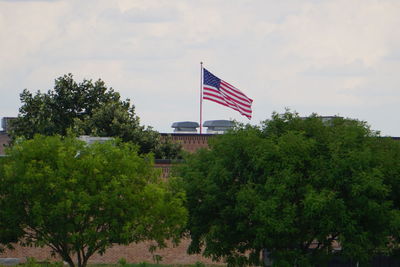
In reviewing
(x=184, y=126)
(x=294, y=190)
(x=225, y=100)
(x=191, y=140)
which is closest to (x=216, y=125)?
(x=184, y=126)

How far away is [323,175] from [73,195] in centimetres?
959

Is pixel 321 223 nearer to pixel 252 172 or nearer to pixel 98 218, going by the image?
pixel 252 172

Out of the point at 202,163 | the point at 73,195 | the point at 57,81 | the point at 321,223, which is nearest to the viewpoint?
the point at 73,195

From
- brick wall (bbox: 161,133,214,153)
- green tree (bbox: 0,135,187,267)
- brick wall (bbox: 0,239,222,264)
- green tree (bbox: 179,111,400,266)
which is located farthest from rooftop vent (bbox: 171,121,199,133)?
green tree (bbox: 0,135,187,267)

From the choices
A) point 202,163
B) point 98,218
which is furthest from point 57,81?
point 98,218

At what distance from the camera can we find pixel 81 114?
199 ft

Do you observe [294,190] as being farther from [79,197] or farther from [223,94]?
[223,94]

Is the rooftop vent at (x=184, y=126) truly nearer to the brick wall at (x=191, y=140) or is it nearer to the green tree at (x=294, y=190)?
the brick wall at (x=191, y=140)

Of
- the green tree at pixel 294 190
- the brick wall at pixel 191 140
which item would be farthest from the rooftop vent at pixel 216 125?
the green tree at pixel 294 190

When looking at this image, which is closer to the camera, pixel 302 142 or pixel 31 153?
pixel 31 153

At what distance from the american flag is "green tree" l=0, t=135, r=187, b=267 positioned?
63.5 feet

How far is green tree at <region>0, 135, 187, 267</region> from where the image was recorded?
31062 mm

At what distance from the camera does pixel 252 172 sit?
34875 mm

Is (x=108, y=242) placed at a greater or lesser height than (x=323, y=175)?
lesser
